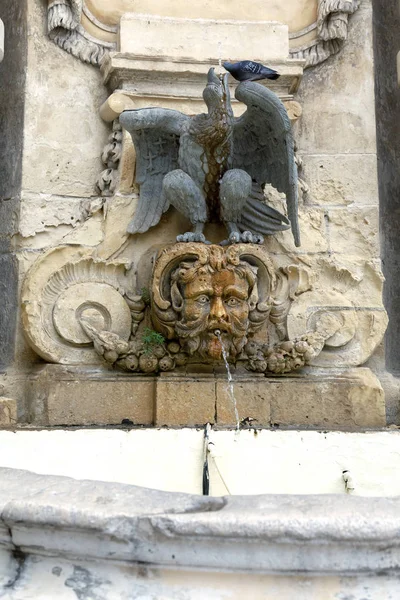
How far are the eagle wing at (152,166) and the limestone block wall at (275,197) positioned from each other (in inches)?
3.1

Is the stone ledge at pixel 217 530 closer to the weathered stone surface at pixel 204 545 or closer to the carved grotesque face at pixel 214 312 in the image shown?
the weathered stone surface at pixel 204 545

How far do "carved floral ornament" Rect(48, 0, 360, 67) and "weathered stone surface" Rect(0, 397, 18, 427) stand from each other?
1.69 meters

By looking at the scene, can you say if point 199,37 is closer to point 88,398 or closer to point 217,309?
point 217,309

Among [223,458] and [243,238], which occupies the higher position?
[243,238]

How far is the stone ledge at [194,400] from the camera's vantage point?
144 inches

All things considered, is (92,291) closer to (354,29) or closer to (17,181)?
(17,181)

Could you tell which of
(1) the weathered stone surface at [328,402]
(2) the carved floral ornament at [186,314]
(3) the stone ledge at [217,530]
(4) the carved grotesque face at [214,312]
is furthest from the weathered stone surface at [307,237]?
(3) the stone ledge at [217,530]

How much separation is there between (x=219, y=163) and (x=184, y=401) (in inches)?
40.9

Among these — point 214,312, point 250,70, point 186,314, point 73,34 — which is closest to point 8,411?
point 186,314

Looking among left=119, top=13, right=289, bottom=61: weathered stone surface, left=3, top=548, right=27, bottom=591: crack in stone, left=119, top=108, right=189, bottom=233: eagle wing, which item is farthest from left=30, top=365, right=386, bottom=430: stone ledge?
left=3, top=548, right=27, bottom=591: crack in stone

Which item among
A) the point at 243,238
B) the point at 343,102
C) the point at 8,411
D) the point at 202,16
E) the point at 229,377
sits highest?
the point at 202,16

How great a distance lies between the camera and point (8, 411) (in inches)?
142

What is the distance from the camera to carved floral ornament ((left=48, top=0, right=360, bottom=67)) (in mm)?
4191

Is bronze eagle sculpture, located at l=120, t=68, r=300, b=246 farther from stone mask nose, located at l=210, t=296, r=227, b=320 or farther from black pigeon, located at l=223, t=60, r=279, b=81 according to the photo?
stone mask nose, located at l=210, t=296, r=227, b=320
